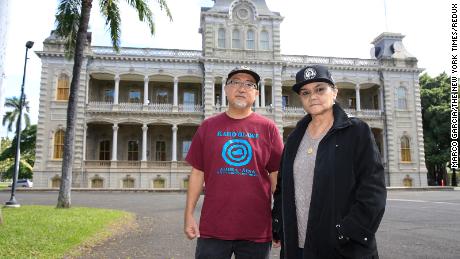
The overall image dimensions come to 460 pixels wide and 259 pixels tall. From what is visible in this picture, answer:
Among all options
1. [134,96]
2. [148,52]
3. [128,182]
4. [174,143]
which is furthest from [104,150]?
[148,52]

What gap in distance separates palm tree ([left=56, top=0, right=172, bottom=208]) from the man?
1108 centimetres

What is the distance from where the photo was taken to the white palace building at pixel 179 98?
29.2 meters

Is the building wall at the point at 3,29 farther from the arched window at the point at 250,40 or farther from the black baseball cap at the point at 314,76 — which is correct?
the arched window at the point at 250,40

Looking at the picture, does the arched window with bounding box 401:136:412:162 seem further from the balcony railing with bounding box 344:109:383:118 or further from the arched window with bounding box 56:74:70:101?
the arched window with bounding box 56:74:70:101

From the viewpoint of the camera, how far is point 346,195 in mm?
2646

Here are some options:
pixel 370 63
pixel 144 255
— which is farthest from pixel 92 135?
pixel 144 255

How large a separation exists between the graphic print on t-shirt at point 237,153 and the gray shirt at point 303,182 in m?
0.50

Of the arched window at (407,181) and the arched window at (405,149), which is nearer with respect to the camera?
the arched window at (407,181)

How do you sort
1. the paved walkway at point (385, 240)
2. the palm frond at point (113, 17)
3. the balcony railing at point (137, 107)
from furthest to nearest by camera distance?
the balcony railing at point (137, 107) → the palm frond at point (113, 17) → the paved walkway at point (385, 240)

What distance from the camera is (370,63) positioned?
112 feet

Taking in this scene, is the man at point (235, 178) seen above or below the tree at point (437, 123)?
below

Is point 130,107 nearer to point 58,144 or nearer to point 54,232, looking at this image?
point 58,144

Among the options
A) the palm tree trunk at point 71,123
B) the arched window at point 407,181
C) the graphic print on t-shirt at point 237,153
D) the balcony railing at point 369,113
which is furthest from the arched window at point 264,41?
the graphic print on t-shirt at point 237,153

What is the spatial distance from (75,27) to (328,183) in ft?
53.0
